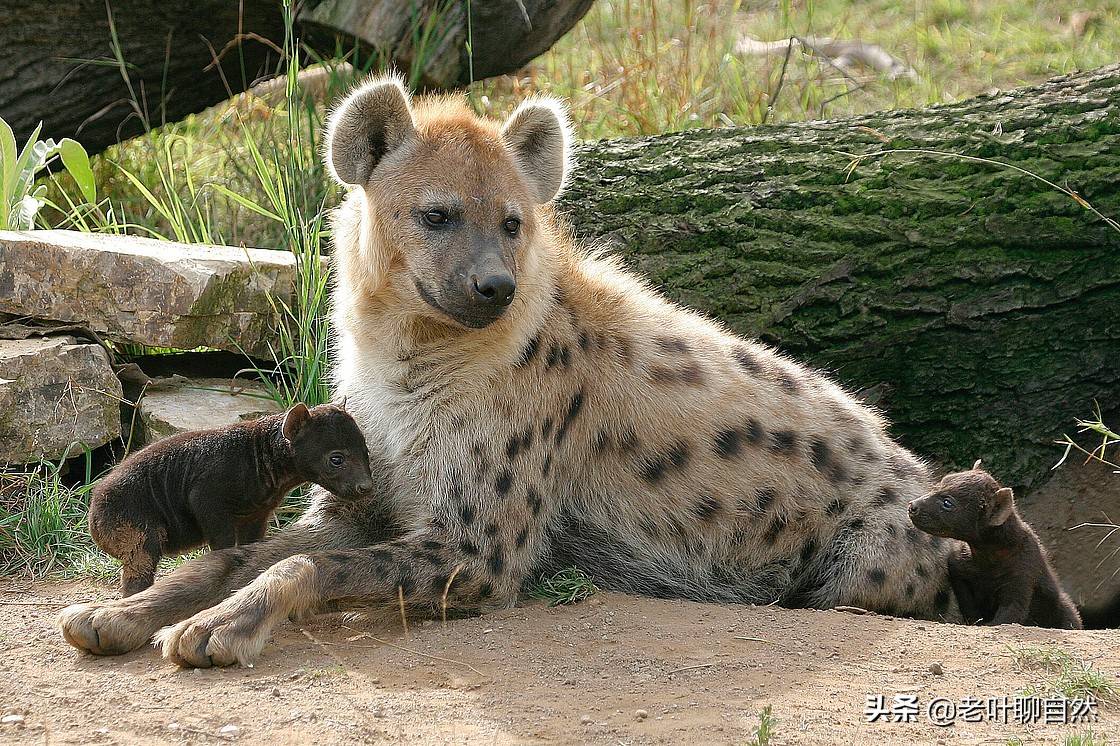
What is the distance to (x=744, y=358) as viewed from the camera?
453cm

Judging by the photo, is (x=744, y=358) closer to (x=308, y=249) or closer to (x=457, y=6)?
(x=308, y=249)

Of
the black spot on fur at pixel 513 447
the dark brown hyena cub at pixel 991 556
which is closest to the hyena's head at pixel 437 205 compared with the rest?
the black spot on fur at pixel 513 447

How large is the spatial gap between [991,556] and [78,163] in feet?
14.1

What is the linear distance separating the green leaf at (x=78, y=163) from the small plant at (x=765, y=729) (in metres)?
4.21

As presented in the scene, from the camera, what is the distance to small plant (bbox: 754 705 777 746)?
2723mm

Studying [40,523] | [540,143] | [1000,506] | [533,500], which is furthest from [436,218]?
[1000,506]

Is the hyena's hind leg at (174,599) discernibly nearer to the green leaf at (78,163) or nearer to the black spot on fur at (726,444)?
the black spot on fur at (726,444)

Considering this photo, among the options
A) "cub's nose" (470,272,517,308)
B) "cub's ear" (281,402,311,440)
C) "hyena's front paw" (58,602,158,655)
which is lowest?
"hyena's front paw" (58,602,158,655)

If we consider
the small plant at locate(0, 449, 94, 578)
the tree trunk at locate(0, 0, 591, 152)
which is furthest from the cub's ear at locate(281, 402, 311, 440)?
the tree trunk at locate(0, 0, 591, 152)

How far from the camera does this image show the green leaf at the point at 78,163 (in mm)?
5609

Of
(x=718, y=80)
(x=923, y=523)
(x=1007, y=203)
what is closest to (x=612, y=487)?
(x=923, y=523)

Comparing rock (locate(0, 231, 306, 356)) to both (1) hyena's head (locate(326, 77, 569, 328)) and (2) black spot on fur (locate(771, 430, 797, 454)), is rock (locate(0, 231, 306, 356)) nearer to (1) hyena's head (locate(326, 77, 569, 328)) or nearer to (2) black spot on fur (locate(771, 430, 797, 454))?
(1) hyena's head (locate(326, 77, 569, 328))

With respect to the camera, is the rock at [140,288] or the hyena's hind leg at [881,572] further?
the rock at [140,288]

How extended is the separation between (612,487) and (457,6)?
3.22 metres
